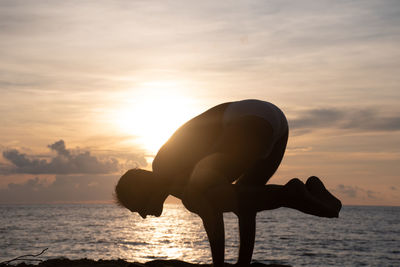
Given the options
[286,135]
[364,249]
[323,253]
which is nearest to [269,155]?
[286,135]

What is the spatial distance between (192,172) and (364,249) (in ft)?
85.3

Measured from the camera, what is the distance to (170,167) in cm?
436

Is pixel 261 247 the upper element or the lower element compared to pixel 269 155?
lower

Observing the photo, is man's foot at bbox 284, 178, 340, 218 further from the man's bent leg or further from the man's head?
the man's head

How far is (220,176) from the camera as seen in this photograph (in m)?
4.15

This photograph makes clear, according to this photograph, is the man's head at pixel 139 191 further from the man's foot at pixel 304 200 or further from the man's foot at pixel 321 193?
the man's foot at pixel 321 193

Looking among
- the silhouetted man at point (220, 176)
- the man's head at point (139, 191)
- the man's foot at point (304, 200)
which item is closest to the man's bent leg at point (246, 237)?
the silhouetted man at point (220, 176)

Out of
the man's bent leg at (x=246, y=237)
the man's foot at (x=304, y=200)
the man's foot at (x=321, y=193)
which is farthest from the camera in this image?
the man's bent leg at (x=246, y=237)

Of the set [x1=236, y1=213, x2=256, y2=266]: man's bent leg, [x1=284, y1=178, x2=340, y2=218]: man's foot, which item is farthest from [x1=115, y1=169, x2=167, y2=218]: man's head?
[x1=284, y1=178, x2=340, y2=218]: man's foot

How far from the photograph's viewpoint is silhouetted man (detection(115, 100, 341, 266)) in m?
4.18

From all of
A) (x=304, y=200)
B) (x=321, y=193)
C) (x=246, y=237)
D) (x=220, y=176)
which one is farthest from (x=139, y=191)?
(x=321, y=193)

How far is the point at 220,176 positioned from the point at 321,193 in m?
0.95

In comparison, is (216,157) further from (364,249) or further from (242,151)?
(364,249)

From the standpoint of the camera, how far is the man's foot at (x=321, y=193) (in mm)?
4289
